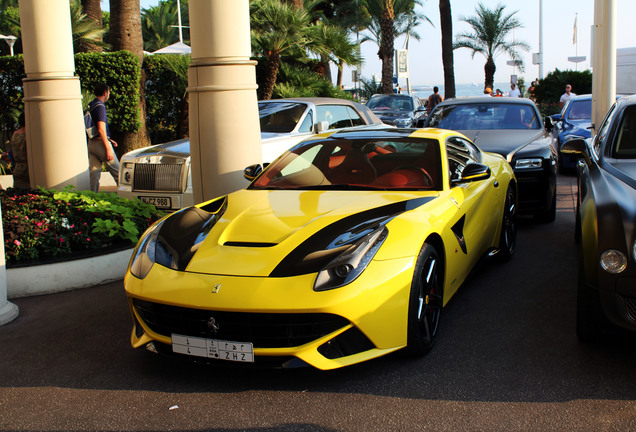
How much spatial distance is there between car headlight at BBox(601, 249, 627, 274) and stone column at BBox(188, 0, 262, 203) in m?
4.09

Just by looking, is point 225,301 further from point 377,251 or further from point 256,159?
point 256,159

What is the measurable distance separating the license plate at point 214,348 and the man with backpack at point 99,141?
242 inches

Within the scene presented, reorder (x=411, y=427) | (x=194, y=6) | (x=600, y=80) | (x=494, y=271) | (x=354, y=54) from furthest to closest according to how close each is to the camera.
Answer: (x=354, y=54) < (x=600, y=80) < (x=194, y=6) < (x=494, y=271) < (x=411, y=427)

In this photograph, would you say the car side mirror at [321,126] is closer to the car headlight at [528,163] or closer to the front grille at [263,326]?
the car headlight at [528,163]

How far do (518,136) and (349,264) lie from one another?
20.1ft

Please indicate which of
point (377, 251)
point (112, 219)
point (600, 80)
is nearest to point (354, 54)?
point (600, 80)

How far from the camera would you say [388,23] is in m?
32.8

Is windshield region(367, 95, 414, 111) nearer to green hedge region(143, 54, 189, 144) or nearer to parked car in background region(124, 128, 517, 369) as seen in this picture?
green hedge region(143, 54, 189, 144)

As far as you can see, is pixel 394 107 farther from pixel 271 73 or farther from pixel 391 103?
pixel 271 73

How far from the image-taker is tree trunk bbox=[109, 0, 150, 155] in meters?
14.5

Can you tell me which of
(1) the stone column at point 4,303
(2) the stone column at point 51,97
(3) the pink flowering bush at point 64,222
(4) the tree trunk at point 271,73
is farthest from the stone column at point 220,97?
(4) the tree trunk at point 271,73

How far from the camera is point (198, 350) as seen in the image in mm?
3760

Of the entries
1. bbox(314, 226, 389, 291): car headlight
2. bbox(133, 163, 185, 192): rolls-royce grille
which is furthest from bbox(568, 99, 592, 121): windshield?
bbox(314, 226, 389, 291): car headlight

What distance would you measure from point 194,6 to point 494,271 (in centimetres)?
392
